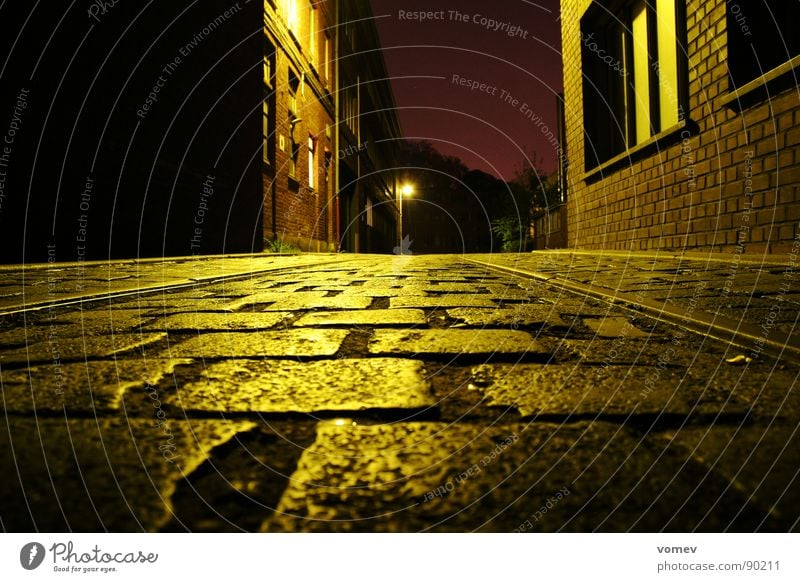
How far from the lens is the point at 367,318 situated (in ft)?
8.04

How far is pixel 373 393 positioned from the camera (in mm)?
1271

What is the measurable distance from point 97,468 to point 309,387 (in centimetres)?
55

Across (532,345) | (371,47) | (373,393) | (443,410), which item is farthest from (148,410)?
(371,47)

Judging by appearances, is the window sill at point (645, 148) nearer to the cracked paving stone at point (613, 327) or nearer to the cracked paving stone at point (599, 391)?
the cracked paving stone at point (613, 327)

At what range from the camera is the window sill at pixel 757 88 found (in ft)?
13.6

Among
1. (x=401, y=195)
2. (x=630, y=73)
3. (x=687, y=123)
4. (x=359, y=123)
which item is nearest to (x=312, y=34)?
(x=359, y=123)

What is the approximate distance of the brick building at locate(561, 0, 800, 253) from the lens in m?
4.46

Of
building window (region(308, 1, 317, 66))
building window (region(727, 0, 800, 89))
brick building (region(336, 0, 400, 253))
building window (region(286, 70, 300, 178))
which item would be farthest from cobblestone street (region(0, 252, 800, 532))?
building window (region(308, 1, 317, 66))

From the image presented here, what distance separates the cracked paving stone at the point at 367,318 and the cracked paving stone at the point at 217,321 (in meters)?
0.15

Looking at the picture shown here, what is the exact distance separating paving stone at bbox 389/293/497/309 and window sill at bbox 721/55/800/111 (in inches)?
132

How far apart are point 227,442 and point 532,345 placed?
1.17m

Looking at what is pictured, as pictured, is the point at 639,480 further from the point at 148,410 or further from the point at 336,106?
the point at 336,106

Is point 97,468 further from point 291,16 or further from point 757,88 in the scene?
point 291,16
